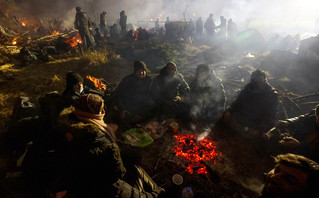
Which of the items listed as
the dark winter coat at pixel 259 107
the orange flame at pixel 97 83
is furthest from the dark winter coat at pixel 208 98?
the orange flame at pixel 97 83

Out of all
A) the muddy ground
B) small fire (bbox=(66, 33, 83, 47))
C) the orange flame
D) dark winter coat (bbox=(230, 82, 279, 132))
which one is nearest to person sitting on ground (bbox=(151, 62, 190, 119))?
the muddy ground

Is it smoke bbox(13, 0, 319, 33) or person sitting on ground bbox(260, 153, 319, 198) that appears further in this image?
smoke bbox(13, 0, 319, 33)

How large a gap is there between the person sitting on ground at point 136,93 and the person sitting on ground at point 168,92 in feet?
1.13

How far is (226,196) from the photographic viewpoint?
3600 mm

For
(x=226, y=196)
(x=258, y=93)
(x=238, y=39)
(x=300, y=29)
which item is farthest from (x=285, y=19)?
(x=226, y=196)

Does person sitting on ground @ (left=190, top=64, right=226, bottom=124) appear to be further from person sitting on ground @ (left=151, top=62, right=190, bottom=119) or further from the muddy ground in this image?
the muddy ground

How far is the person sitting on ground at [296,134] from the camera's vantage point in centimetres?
387

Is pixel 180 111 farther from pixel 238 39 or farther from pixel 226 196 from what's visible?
pixel 238 39

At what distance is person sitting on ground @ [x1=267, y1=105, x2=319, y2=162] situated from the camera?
12.7 feet

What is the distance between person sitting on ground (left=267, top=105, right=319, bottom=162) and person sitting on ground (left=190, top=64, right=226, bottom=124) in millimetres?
1918

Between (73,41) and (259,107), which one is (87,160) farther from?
(73,41)

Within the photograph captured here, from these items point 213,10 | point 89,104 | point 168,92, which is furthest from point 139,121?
point 213,10

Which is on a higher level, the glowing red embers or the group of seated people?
the group of seated people

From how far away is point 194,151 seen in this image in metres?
4.76
